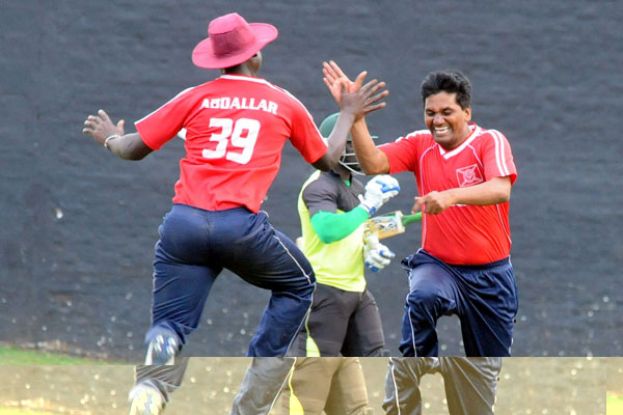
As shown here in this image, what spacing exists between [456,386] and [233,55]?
Result: 1817 millimetres

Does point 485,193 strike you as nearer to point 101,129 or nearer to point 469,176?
point 469,176

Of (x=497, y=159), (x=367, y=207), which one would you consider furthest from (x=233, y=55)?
(x=497, y=159)

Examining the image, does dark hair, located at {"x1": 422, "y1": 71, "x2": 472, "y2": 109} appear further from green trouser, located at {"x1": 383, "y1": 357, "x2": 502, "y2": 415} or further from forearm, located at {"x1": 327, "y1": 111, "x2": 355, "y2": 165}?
green trouser, located at {"x1": 383, "y1": 357, "x2": 502, "y2": 415}

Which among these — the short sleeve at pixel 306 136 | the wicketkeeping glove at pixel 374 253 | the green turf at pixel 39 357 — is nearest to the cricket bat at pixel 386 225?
the wicketkeeping glove at pixel 374 253

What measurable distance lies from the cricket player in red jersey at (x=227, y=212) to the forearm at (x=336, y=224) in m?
0.78

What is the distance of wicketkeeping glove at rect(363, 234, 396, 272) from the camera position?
695 cm

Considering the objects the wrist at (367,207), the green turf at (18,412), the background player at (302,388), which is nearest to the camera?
the green turf at (18,412)

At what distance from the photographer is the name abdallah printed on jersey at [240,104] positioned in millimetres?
5746

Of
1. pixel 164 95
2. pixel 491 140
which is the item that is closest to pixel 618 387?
pixel 491 140

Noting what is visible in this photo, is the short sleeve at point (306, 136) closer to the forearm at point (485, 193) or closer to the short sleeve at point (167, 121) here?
the short sleeve at point (167, 121)

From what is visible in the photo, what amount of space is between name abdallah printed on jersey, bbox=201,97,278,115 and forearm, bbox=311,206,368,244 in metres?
1.01

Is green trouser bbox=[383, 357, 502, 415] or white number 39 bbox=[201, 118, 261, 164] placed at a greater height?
white number 39 bbox=[201, 118, 261, 164]

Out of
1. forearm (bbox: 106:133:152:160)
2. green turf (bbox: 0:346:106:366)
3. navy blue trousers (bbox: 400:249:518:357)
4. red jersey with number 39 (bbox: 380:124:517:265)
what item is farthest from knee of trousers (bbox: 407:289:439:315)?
green turf (bbox: 0:346:106:366)

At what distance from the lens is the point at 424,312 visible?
6.12 m
